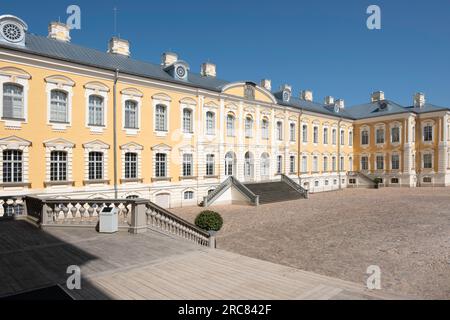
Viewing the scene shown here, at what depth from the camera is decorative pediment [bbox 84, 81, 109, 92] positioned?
19359 mm

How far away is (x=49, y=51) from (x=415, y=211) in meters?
25.0

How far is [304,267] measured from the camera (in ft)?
32.1

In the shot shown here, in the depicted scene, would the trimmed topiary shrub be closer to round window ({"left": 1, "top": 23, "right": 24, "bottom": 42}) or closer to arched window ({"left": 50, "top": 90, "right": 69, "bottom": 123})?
arched window ({"left": 50, "top": 90, "right": 69, "bottom": 123})

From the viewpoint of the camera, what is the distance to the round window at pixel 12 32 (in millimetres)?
16688

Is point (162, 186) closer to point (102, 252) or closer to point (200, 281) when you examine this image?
point (102, 252)

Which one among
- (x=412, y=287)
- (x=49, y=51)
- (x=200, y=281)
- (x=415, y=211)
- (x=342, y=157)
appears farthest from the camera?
(x=342, y=157)

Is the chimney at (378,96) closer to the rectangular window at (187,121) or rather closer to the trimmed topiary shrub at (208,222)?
the rectangular window at (187,121)

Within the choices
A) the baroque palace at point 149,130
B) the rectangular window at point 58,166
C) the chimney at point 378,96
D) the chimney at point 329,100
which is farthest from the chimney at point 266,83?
the rectangular window at point 58,166

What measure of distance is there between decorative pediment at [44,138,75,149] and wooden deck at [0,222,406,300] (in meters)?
9.46

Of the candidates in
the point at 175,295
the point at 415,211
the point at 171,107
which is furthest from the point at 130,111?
the point at 415,211

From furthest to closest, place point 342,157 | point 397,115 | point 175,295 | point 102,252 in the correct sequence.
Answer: point 342,157
point 397,115
point 102,252
point 175,295

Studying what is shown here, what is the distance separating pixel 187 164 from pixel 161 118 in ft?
13.7

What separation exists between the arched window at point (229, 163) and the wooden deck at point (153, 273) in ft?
60.3
